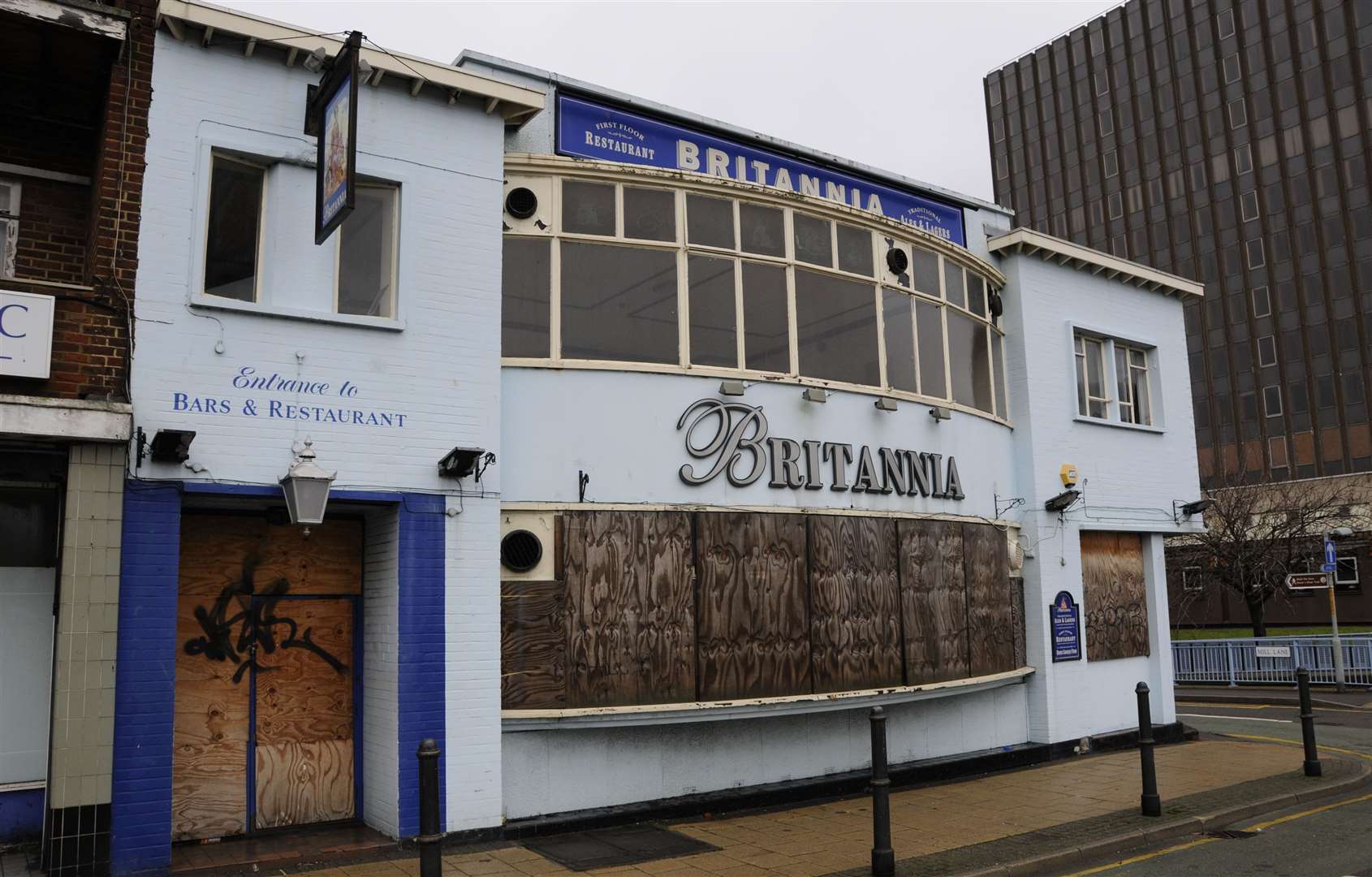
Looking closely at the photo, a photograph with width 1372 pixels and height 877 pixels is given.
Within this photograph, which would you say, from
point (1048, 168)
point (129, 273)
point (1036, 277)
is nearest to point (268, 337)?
point (129, 273)

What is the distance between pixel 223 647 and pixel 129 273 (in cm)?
324

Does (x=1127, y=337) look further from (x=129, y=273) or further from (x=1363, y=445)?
(x=1363, y=445)

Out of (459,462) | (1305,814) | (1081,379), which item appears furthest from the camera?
(1081,379)

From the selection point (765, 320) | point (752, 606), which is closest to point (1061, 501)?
point (765, 320)

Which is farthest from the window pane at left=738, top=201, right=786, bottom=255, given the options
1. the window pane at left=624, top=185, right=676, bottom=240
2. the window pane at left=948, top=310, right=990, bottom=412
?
the window pane at left=948, top=310, right=990, bottom=412

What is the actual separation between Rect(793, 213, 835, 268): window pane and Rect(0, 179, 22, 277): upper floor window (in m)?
7.44

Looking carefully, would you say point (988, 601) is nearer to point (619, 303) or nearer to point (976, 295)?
point (976, 295)

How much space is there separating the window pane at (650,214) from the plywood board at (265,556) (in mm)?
4019

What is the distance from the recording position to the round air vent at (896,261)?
41.6 ft

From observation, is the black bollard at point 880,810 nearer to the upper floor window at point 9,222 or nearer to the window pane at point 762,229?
the window pane at point 762,229

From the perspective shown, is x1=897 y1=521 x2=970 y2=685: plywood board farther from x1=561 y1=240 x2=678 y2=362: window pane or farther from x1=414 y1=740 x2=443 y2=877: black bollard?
x1=414 y1=740 x2=443 y2=877: black bollard

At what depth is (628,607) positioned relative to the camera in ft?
33.1

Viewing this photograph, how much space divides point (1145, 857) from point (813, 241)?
6955 mm

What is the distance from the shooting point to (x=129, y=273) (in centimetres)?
839
